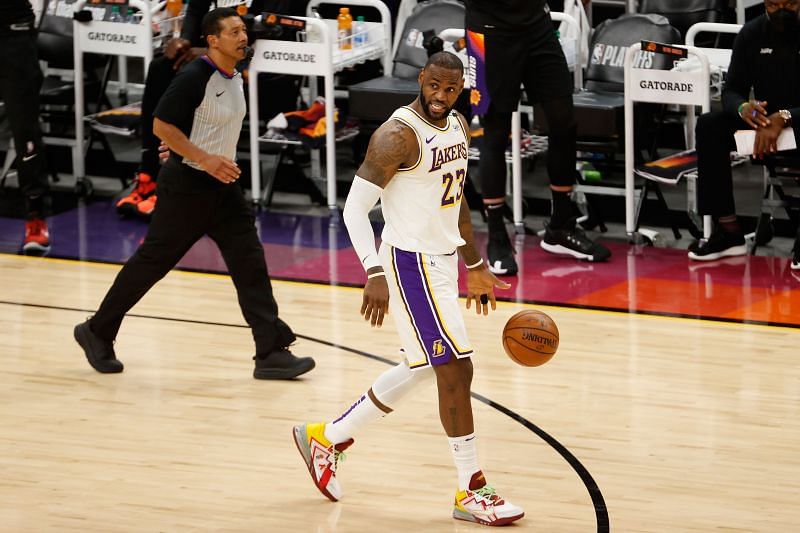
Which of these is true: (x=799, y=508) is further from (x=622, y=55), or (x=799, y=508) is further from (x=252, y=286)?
(x=622, y=55)

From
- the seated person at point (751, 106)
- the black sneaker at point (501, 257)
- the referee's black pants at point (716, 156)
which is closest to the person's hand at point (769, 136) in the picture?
the seated person at point (751, 106)

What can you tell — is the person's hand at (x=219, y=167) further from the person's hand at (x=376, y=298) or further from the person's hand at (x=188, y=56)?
the person's hand at (x=188, y=56)

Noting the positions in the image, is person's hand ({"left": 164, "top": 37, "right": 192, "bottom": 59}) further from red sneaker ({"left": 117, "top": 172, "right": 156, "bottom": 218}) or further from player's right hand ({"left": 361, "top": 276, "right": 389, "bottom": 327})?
player's right hand ({"left": 361, "top": 276, "right": 389, "bottom": 327})

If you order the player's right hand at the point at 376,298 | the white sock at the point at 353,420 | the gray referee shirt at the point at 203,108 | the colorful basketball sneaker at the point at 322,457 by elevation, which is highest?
the gray referee shirt at the point at 203,108

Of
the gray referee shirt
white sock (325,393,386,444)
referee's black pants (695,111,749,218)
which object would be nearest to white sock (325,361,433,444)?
white sock (325,393,386,444)

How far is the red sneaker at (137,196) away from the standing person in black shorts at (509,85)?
2.87m

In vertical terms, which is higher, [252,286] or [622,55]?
[622,55]

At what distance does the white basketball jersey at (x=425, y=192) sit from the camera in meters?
5.91

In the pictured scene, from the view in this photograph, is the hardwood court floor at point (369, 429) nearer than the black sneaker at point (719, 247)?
Yes

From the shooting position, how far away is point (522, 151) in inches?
441

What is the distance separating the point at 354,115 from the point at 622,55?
2.11m

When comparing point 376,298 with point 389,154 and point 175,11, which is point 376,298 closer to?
point 389,154

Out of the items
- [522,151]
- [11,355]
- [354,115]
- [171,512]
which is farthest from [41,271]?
[171,512]

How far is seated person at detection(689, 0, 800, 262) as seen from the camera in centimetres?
955
